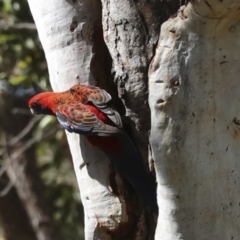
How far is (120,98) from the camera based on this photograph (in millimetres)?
1835

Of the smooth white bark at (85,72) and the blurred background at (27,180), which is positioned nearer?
the smooth white bark at (85,72)

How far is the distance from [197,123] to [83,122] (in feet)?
1.50

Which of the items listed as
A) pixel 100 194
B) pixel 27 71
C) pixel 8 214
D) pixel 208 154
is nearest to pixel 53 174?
pixel 8 214

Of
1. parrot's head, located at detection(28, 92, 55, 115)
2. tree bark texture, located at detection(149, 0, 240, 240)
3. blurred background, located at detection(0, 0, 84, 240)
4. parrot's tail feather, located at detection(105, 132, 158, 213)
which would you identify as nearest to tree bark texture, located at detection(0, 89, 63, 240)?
blurred background, located at detection(0, 0, 84, 240)

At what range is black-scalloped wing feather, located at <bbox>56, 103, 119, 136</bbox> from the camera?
5.99 feet

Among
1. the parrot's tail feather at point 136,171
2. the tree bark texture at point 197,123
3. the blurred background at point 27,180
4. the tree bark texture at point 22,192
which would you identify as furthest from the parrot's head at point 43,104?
the tree bark texture at point 22,192

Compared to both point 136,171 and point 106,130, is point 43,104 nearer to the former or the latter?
point 106,130

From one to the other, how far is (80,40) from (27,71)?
1.94m

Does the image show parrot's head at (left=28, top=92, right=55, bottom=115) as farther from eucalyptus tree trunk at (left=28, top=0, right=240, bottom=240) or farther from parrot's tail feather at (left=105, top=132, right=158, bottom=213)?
parrot's tail feather at (left=105, top=132, right=158, bottom=213)

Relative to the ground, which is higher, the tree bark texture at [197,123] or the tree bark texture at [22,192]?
the tree bark texture at [197,123]

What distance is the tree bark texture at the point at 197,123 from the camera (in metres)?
1.47

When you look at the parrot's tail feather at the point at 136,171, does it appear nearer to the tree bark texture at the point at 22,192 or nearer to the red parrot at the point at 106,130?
the red parrot at the point at 106,130

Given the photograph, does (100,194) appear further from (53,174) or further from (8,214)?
(53,174)

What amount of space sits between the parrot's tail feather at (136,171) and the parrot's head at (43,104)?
0.36 meters
